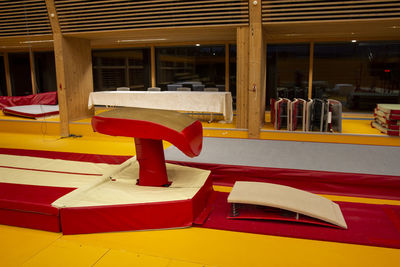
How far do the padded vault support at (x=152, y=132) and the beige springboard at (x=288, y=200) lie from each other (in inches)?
23.1

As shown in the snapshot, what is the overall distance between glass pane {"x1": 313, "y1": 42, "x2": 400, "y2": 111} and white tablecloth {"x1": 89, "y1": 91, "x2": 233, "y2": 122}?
2.63 m

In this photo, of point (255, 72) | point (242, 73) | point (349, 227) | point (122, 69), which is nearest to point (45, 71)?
point (122, 69)

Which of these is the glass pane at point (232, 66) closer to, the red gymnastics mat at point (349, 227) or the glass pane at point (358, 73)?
the glass pane at point (358, 73)

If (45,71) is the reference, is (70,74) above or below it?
below

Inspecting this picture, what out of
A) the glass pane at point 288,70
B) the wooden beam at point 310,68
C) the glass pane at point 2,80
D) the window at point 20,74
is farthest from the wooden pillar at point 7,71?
the wooden beam at point 310,68

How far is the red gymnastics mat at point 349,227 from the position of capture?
258 centimetres

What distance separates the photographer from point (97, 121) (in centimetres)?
312

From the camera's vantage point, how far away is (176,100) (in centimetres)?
710

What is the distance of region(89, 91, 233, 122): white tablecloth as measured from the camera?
6.76 meters

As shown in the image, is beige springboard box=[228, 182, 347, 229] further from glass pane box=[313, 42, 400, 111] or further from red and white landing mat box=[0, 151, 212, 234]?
glass pane box=[313, 42, 400, 111]

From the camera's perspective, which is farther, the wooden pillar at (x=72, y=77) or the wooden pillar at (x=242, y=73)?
the wooden pillar at (x=72, y=77)

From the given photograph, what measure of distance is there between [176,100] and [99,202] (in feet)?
14.9

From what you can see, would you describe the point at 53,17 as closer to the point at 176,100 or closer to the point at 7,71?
the point at 176,100

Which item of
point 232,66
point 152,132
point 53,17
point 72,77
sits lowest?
point 152,132
